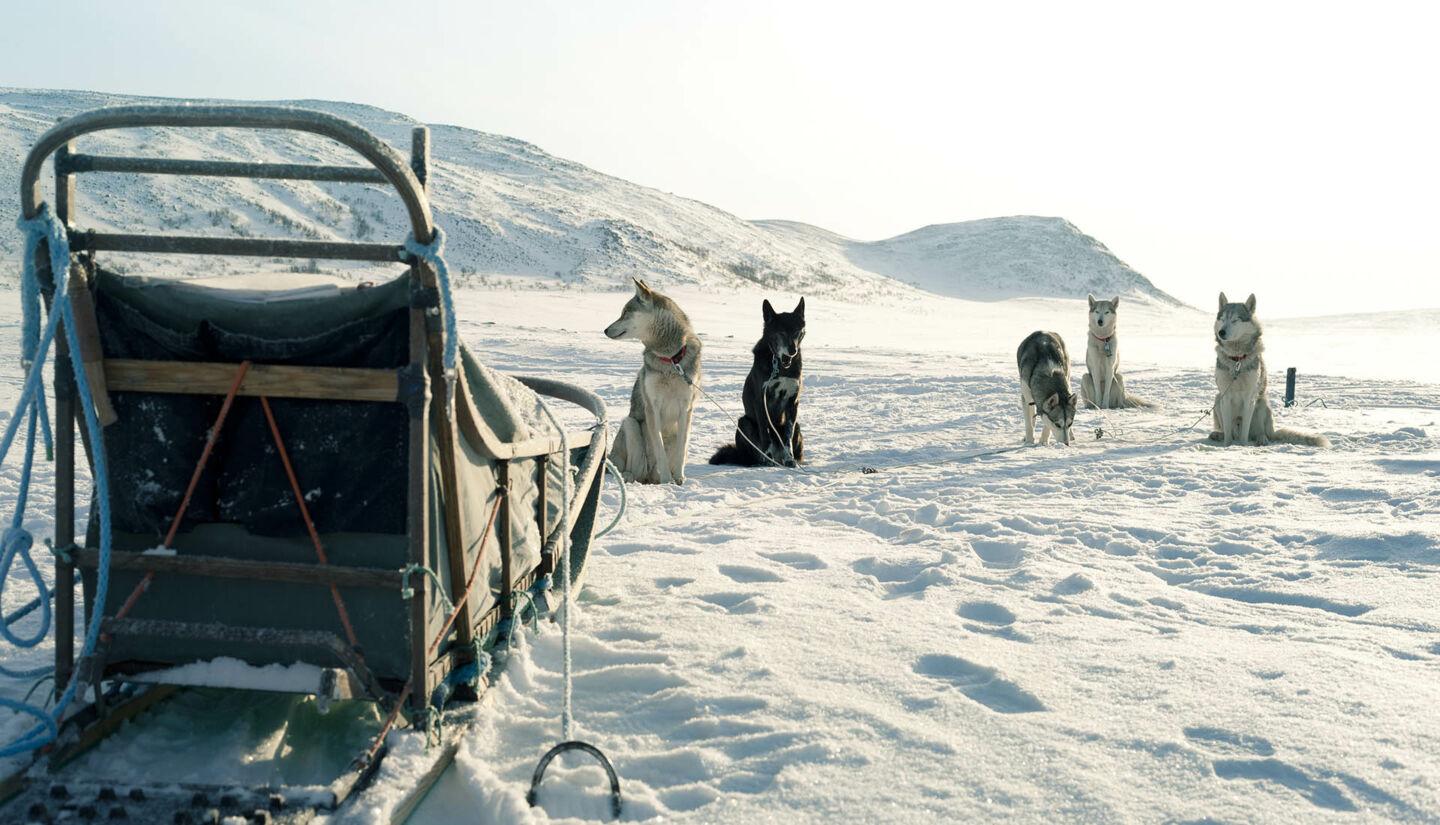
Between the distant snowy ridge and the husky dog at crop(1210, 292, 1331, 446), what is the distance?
22.6 meters

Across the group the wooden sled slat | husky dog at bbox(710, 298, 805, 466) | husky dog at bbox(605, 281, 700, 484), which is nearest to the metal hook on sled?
the wooden sled slat

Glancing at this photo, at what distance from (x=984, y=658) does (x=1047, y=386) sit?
21.9 ft

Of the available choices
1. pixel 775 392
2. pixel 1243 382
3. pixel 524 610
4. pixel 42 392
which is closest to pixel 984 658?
pixel 524 610

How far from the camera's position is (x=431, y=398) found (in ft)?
7.80

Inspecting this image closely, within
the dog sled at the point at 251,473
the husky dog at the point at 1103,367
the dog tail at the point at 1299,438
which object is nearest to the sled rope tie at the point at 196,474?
the dog sled at the point at 251,473

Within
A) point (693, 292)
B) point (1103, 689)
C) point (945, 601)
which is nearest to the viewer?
point (1103, 689)

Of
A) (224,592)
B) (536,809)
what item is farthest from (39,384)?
(536,809)

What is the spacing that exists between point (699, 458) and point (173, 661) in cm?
653

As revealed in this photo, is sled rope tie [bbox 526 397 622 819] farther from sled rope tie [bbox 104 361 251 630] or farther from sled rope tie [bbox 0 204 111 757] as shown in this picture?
sled rope tie [bbox 0 204 111 757]

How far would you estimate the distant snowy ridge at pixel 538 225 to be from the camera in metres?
39.8

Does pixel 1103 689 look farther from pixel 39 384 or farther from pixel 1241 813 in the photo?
pixel 39 384

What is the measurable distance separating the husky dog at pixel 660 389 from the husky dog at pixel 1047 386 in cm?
405

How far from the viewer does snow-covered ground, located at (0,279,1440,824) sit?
2.44 meters

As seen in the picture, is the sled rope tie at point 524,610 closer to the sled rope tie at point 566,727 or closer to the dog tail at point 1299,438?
the sled rope tie at point 566,727
